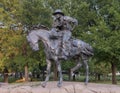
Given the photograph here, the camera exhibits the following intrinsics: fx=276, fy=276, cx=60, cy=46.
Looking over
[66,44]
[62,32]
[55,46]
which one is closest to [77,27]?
[62,32]

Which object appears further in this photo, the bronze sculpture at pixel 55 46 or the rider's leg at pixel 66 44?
the rider's leg at pixel 66 44

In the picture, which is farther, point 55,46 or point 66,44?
point 66,44

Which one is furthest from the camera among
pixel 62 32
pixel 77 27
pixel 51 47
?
pixel 77 27

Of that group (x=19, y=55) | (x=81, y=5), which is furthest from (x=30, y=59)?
(x=81, y=5)

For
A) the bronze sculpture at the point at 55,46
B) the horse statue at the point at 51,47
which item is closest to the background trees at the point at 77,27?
the horse statue at the point at 51,47

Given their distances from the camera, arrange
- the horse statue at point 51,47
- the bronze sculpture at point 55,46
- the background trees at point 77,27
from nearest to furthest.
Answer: the horse statue at point 51,47 → the bronze sculpture at point 55,46 → the background trees at point 77,27

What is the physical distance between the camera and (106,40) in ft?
75.2

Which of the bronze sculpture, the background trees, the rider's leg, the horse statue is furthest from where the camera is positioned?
the background trees

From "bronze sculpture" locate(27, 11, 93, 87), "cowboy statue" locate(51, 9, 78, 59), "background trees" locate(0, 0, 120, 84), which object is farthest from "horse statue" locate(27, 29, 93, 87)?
"background trees" locate(0, 0, 120, 84)

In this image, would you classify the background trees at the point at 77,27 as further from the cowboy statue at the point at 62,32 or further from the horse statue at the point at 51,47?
the cowboy statue at the point at 62,32

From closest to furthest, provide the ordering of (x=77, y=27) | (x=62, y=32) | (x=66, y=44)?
1. (x=66, y=44)
2. (x=62, y=32)
3. (x=77, y=27)

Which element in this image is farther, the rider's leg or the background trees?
the background trees

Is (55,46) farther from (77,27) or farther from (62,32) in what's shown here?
(77,27)

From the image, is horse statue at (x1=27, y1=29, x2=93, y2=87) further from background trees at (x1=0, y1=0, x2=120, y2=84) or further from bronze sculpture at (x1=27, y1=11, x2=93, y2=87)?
background trees at (x1=0, y1=0, x2=120, y2=84)
